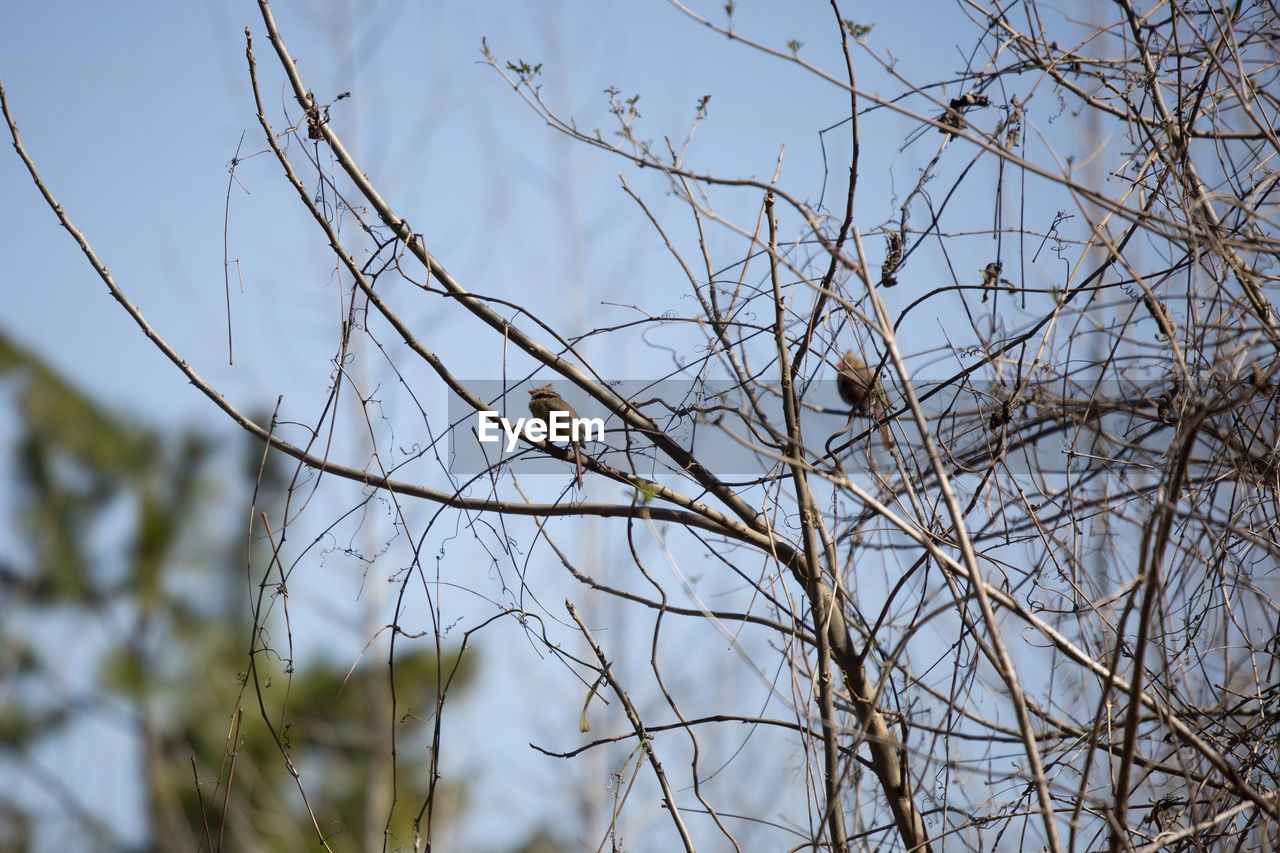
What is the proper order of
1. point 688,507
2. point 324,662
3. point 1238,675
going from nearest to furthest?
1. point 688,507
2. point 1238,675
3. point 324,662

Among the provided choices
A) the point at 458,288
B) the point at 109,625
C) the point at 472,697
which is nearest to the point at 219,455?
the point at 109,625

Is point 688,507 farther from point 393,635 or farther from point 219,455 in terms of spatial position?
point 219,455

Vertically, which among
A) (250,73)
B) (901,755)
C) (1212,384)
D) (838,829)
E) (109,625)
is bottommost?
(838,829)

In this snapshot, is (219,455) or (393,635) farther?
(219,455)

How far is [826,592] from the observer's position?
53.5 inches

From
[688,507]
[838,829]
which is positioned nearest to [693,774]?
[838,829]

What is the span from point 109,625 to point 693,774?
22.4ft

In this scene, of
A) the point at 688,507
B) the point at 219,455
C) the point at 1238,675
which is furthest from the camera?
the point at 219,455

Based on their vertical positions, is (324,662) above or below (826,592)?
above

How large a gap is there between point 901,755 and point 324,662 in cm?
609

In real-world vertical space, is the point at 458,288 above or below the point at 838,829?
above

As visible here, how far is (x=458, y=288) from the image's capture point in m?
1.47

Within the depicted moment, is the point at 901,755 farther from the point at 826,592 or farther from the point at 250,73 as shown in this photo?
the point at 250,73

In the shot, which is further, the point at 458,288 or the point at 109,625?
the point at 109,625
